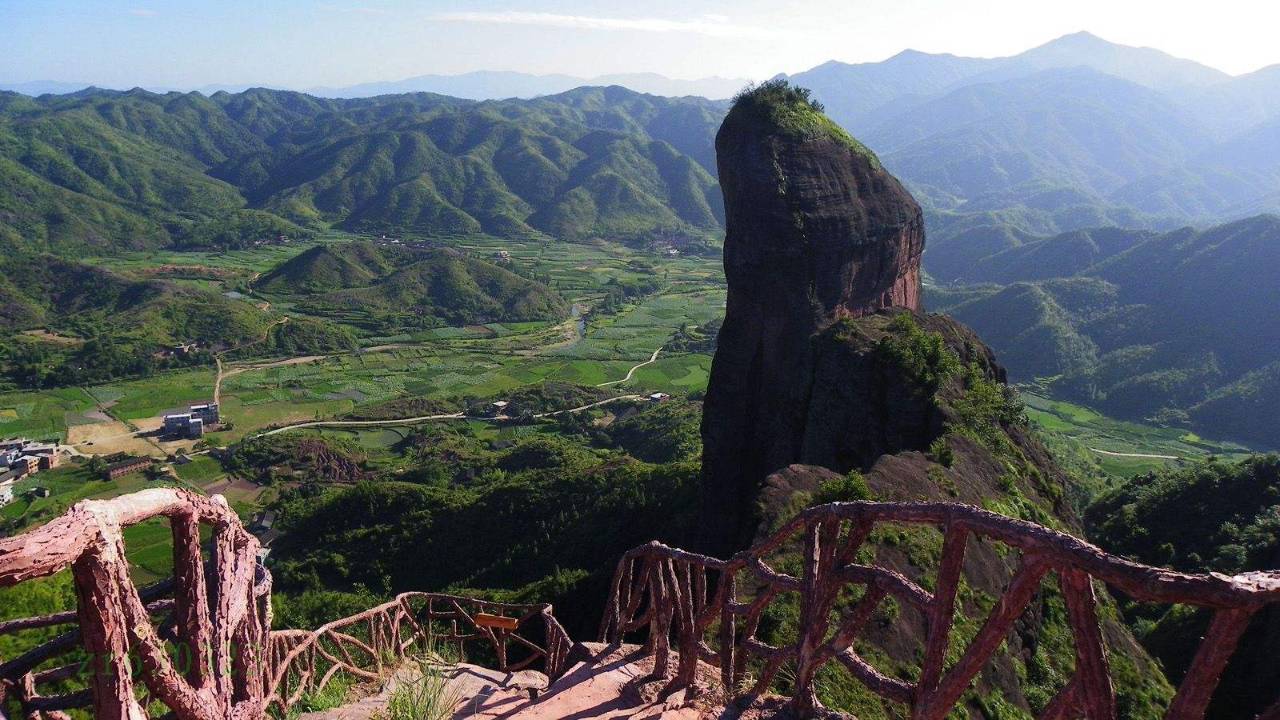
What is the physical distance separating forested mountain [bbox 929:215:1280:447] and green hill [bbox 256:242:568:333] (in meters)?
78.9

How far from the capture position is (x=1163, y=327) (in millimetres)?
115250

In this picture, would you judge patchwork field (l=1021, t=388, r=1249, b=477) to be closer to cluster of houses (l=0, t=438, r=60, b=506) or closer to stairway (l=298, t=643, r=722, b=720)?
stairway (l=298, t=643, r=722, b=720)

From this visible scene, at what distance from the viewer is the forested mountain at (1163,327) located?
316ft

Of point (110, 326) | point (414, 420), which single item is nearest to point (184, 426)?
point (414, 420)

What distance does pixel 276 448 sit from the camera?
6862 centimetres

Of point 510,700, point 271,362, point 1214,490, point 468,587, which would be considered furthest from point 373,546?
point 271,362

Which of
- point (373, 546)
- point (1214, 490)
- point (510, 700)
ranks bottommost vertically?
point (373, 546)

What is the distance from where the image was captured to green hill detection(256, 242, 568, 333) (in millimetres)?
124312

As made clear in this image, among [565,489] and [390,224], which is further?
[390,224]

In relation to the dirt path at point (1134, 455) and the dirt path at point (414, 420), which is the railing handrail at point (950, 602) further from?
the dirt path at point (1134, 455)

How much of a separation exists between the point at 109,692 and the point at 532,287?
440 ft

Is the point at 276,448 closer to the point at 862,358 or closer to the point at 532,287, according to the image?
the point at 862,358

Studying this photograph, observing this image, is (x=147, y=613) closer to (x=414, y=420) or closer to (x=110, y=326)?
(x=414, y=420)

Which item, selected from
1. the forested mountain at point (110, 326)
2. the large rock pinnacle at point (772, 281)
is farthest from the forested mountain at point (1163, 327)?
the forested mountain at point (110, 326)
